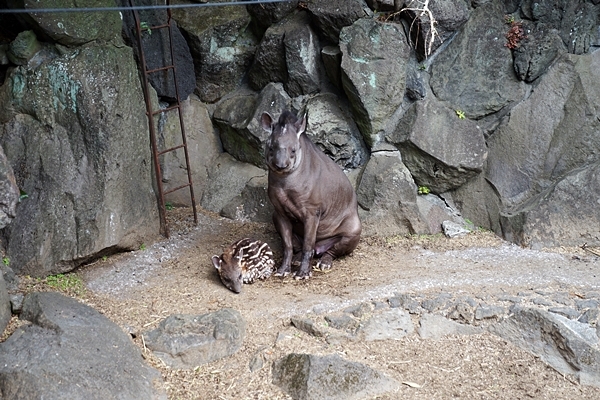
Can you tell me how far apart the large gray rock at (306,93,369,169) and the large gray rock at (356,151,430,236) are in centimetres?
33

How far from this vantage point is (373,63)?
6812mm

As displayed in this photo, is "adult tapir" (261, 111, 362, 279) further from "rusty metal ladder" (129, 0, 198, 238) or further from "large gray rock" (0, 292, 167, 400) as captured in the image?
"large gray rock" (0, 292, 167, 400)

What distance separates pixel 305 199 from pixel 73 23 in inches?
96.3

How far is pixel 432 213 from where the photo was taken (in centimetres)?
712

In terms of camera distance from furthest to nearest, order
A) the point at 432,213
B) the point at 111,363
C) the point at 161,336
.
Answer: the point at 432,213
the point at 161,336
the point at 111,363

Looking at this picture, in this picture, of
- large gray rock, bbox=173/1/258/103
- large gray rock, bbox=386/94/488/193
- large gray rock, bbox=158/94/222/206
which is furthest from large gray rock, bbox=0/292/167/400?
large gray rock, bbox=386/94/488/193

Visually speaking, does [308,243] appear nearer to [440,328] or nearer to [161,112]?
[440,328]

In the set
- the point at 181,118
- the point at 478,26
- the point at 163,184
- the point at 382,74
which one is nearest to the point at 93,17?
the point at 181,118

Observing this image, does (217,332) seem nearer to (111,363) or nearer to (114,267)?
(111,363)

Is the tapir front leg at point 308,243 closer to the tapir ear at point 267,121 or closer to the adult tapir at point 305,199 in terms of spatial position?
the adult tapir at point 305,199

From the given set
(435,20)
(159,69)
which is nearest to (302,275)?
(159,69)

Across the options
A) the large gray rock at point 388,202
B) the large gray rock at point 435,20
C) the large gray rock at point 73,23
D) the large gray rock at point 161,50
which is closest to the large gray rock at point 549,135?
the large gray rock at point 388,202

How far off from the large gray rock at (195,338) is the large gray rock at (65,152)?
1.41 m

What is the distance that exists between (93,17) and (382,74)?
9.08 feet
